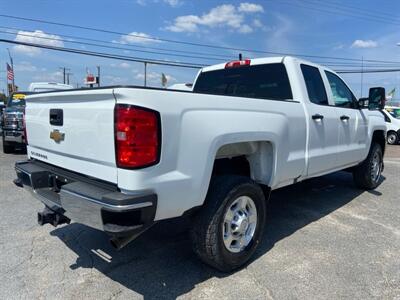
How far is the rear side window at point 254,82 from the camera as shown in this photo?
443 cm

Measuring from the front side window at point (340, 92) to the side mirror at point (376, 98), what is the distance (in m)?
0.25

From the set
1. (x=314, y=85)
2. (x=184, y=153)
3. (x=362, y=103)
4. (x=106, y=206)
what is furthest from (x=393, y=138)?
(x=106, y=206)

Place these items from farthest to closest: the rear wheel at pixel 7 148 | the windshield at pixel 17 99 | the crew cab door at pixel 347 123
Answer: the windshield at pixel 17 99, the rear wheel at pixel 7 148, the crew cab door at pixel 347 123

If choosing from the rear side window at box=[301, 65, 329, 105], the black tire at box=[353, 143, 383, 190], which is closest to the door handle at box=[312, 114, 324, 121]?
the rear side window at box=[301, 65, 329, 105]

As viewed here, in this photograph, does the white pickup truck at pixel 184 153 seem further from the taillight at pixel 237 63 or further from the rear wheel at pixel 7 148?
the rear wheel at pixel 7 148

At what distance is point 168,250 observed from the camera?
150 inches

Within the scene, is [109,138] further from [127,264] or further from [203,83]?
[203,83]

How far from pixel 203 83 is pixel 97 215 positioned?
3263mm

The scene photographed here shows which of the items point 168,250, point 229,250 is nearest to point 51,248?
point 168,250

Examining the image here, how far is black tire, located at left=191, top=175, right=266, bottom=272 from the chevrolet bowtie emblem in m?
1.35

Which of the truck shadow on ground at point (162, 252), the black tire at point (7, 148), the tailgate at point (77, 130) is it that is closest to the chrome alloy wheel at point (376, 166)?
the truck shadow on ground at point (162, 252)

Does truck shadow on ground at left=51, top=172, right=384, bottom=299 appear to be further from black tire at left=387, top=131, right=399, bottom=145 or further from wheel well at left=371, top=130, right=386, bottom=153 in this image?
black tire at left=387, top=131, right=399, bottom=145

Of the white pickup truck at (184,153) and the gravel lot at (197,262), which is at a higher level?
the white pickup truck at (184,153)

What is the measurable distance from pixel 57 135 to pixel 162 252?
1.59 metres
